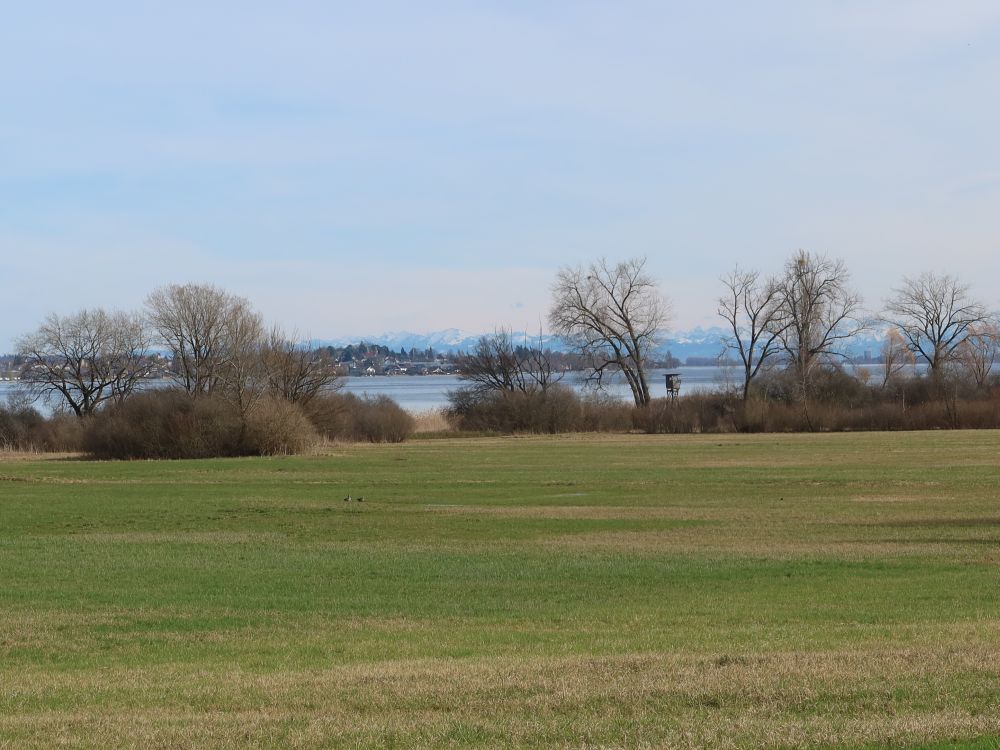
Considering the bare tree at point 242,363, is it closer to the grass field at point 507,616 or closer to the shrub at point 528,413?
the shrub at point 528,413

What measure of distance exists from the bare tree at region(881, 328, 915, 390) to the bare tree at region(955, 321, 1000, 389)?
16.6 feet

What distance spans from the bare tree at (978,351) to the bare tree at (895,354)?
5.04 metres

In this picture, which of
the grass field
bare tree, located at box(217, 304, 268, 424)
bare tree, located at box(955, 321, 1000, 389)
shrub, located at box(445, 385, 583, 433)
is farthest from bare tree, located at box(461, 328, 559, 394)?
the grass field

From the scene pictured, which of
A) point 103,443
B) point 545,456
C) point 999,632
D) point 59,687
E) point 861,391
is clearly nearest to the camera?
point 59,687

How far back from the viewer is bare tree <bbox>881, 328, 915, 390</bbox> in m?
97.0

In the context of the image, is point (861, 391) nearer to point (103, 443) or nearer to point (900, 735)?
point (103, 443)

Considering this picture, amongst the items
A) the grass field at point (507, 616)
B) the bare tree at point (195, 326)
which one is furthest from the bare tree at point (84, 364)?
the grass field at point (507, 616)

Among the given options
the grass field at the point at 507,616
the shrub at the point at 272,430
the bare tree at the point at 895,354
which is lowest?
the grass field at the point at 507,616

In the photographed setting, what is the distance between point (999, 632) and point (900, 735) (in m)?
5.30

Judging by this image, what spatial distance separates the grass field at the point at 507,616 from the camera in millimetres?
7672

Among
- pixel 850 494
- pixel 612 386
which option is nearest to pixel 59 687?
pixel 850 494

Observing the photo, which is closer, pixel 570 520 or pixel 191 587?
pixel 191 587

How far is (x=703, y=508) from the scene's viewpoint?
Result: 29531mm

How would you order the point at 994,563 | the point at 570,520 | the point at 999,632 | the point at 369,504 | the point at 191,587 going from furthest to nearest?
1. the point at 369,504
2. the point at 570,520
3. the point at 994,563
4. the point at 191,587
5. the point at 999,632
